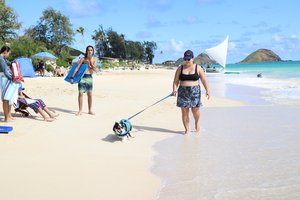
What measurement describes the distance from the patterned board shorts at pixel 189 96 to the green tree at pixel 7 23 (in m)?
34.0

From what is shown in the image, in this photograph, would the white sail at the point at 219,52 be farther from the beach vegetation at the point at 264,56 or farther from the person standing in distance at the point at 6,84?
the beach vegetation at the point at 264,56

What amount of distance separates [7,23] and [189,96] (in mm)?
35106

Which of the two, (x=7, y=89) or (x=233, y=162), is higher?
(x=7, y=89)

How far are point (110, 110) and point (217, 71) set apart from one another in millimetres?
49059

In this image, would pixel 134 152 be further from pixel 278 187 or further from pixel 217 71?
pixel 217 71

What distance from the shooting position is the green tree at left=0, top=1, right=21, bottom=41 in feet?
121

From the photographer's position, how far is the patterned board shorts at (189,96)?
6824mm

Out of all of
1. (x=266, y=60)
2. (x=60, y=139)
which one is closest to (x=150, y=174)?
(x=60, y=139)

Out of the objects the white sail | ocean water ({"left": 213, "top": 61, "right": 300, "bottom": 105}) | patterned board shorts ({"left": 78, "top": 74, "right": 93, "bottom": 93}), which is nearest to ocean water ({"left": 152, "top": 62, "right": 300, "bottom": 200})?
patterned board shorts ({"left": 78, "top": 74, "right": 93, "bottom": 93})

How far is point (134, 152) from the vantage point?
5.66 metres

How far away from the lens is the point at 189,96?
685cm

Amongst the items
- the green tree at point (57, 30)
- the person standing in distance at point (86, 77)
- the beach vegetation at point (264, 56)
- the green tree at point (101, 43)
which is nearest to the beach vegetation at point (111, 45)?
the green tree at point (101, 43)

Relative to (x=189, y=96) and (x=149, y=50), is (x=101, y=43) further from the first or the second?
(x=189, y=96)

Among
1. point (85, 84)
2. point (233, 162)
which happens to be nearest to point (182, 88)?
point (233, 162)
